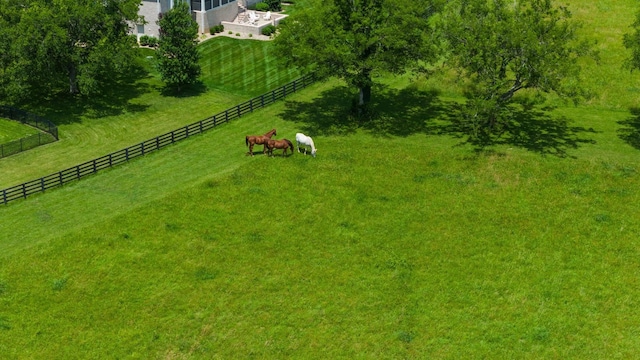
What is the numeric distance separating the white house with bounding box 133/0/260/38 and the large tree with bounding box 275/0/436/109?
22.6 metres

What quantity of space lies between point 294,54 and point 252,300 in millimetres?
21109

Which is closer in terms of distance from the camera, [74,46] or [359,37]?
[359,37]

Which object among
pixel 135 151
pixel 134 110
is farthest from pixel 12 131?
pixel 135 151

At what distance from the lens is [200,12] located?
67500 mm

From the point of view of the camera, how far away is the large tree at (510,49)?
1607 inches

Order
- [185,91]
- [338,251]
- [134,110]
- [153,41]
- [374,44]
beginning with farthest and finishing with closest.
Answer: [153,41] < [185,91] < [134,110] < [374,44] < [338,251]

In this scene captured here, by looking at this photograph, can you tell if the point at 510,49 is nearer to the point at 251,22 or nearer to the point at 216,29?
the point at 216,29

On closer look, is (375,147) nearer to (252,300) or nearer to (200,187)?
(200,187)

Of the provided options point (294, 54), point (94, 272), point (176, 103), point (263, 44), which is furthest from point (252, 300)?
point (263, 44)

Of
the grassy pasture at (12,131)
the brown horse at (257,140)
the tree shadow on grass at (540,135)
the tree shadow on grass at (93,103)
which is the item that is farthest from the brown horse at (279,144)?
the grassy pasture at (12,131)

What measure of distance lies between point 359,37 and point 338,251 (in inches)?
676

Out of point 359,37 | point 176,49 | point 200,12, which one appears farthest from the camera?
point 200,12

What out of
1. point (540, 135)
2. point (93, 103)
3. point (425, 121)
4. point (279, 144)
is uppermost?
point (279, 144)

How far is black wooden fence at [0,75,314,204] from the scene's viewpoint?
39031mm
